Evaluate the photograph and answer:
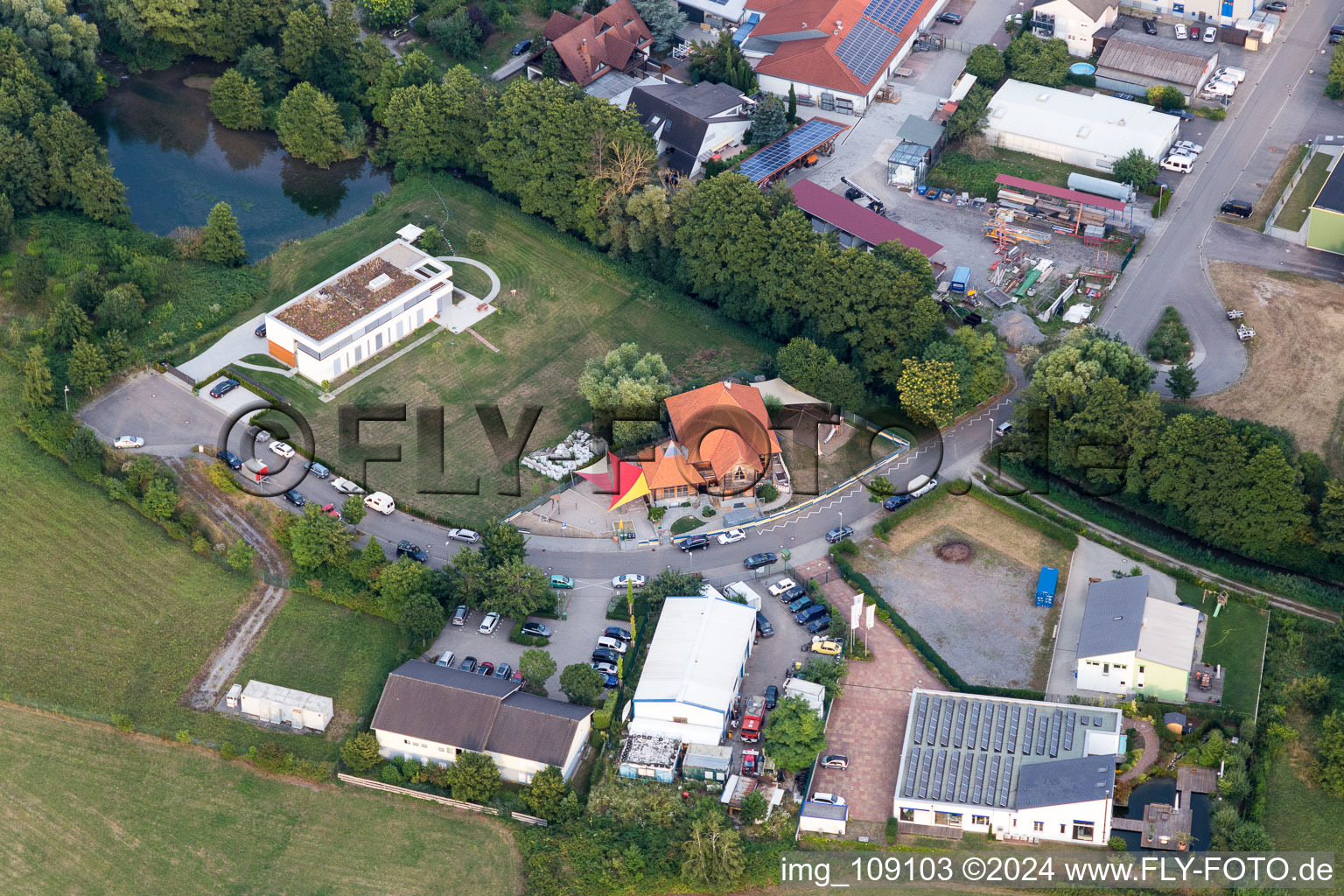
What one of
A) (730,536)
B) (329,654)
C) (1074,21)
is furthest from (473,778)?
(1074,21)

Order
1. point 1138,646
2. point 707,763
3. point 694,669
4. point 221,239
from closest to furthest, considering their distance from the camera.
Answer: point 707,763
point 1138,646
point 694,669
point 221,239

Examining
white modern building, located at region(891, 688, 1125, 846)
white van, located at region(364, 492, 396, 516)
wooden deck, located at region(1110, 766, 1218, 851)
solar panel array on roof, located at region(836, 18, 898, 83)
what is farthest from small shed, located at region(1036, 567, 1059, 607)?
solar panel array on roof, located at region(836, 18, 898, 83)

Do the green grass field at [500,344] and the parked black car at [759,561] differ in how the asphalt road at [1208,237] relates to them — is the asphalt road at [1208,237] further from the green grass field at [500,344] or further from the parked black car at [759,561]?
the parked black car at [759,561]

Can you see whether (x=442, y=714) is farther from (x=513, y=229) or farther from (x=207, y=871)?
(x=513, y=229)

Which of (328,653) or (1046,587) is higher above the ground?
(1046,587)

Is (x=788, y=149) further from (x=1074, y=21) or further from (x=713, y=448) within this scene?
(x=713, y=448)

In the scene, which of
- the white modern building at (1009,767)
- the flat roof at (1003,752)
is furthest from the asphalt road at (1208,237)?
the white modern building at (1009,767)
